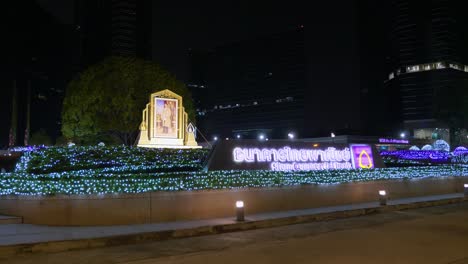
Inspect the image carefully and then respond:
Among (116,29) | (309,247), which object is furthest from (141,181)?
(116,29)

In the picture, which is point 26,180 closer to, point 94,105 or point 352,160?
point 352,160

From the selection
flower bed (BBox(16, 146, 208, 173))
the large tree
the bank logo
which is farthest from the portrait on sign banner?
the large tree

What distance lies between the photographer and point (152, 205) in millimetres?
15789

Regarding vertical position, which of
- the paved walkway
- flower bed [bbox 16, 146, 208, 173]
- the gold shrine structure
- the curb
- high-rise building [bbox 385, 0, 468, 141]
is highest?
high-rise building [bbox 385, 0, 468, 141]

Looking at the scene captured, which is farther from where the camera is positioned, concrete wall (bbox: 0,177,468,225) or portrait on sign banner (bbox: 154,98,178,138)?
portrait on sign banner (bbox: 154,98,178,138)

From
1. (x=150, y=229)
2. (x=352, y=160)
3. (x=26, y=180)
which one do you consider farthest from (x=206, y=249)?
(x=352, y=160)

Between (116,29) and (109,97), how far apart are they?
90411 millimetres

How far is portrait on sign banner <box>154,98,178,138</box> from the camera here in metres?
24.9

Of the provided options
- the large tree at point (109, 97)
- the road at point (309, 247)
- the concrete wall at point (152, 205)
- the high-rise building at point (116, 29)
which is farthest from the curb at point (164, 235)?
the high-rise building at point (116, 29)

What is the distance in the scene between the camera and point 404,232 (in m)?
14.1

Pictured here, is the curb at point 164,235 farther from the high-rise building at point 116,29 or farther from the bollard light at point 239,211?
the high-rise building at point 116,29

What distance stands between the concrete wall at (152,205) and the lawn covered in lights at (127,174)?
0.27 meters

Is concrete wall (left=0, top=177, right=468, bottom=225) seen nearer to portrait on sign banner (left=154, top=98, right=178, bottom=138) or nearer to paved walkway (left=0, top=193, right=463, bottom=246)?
paved walkway (left=0, top=193, right=463, bottom=246)

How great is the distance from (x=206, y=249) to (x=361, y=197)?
1322 cm
